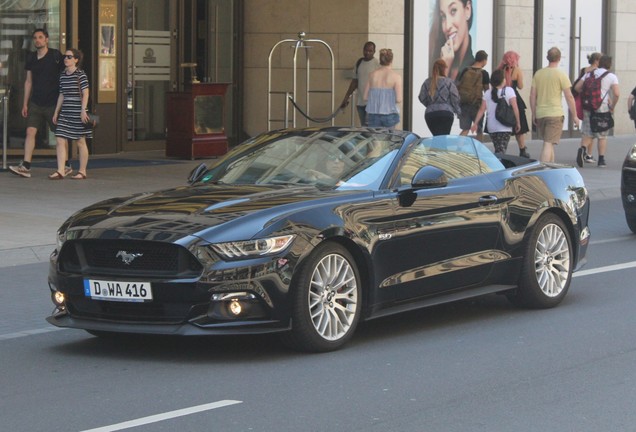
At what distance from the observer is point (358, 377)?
296 inches

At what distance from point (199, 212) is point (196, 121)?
13.8m

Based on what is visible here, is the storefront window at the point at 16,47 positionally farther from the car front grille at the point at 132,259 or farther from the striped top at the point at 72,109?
the car front grille at the point at 132,259

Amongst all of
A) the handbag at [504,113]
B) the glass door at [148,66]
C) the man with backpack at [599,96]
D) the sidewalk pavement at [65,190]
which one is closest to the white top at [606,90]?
the man with backpack at [599,96]

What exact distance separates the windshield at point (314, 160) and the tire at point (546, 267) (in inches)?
51.8

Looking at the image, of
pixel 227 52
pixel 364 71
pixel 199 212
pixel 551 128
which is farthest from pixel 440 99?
pixel 199 212

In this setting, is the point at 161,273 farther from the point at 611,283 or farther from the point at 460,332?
the point at 611,283

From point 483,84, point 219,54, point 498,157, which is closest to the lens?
point 498,157

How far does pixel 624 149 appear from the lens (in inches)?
1040

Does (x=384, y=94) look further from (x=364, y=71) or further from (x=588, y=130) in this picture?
(x=588, y=130)

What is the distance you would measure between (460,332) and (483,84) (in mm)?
11944

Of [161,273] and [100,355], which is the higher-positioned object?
[161,273]

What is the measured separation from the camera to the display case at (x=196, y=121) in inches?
849

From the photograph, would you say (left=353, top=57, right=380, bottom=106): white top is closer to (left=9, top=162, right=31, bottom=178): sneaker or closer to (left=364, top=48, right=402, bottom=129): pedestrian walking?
(left=364, top=48, right=402, bottom=129): pedestrian walking

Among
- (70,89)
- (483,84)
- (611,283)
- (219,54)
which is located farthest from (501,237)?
(219,54)
